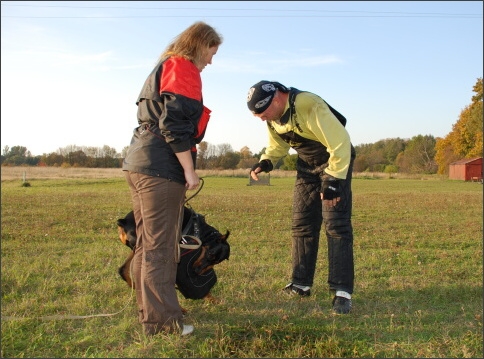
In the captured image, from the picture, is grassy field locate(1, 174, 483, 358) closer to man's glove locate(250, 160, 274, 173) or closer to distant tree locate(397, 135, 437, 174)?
man's glove locate(250, 160, 274, 173)

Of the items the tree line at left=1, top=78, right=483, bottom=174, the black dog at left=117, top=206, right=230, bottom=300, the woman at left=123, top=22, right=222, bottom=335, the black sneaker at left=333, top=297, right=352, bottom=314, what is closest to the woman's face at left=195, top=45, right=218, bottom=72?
the woman at left=123, top=22, right=222, bottom=335

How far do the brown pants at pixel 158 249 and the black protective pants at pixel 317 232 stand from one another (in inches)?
57.3

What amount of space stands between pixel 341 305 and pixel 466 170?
3757 centimetres

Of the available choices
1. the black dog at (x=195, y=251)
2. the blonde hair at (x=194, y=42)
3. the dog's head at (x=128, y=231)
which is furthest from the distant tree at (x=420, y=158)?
the blonde hair at (x=194, y=42)

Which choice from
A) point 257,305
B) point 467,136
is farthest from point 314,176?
point 467,136

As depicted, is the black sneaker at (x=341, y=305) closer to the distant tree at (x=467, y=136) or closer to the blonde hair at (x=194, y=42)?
the blonde hair at (x=194, y=42)

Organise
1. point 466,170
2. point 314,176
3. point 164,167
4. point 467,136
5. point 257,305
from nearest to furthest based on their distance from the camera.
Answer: point 164,167 → point 257,305 → point 314,176 → point 467,136 → point 466,170

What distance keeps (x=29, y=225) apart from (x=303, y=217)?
6.87 metres

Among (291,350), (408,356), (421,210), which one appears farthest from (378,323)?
(421,210)

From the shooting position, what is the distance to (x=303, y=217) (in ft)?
14.6

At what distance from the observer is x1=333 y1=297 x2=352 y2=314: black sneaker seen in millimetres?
3842

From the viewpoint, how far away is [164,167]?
3154 mm

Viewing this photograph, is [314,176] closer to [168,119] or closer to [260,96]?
[260,96]

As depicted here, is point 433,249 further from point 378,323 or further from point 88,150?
point 88,150
